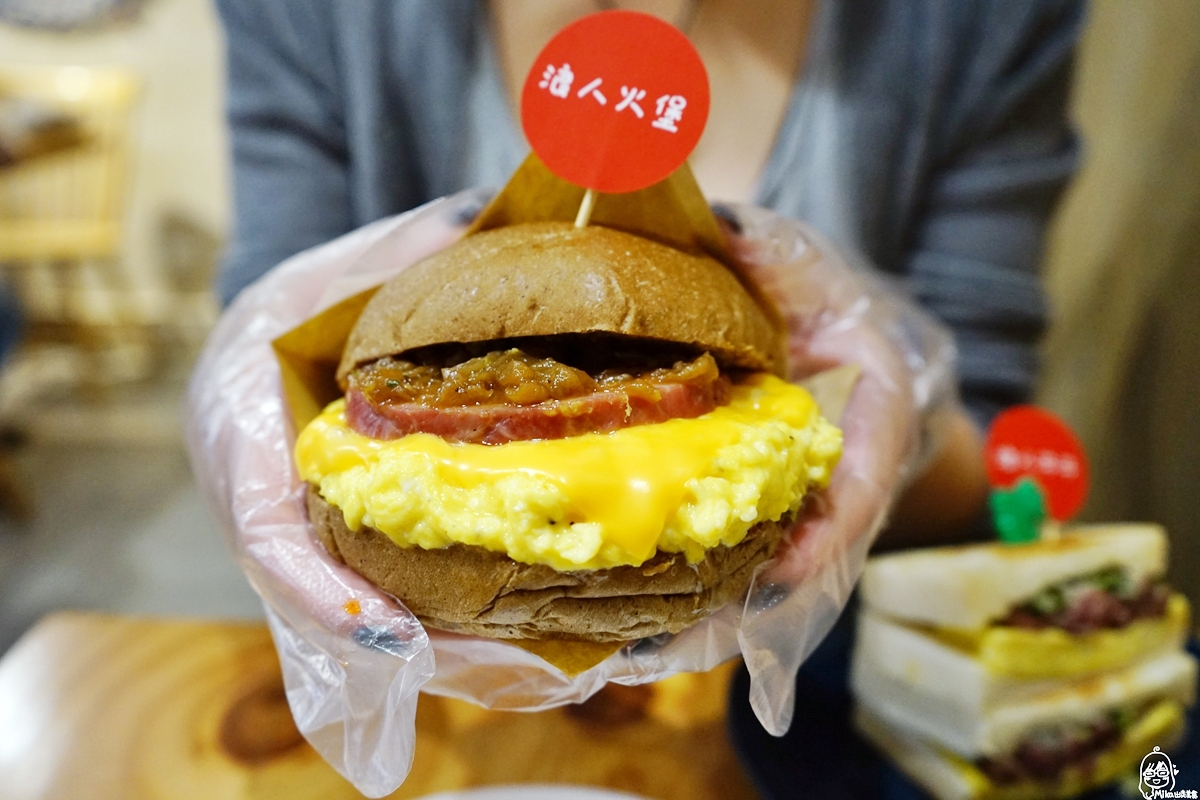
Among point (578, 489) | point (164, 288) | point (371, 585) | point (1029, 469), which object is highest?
point (578, 489)

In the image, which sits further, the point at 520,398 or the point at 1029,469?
the point at 1029,469

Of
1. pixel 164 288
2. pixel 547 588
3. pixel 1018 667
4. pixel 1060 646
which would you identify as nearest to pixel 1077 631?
pixel 1060 646

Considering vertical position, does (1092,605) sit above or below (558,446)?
below

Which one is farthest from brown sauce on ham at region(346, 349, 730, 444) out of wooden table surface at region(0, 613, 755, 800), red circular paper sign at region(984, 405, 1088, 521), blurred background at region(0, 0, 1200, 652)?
blurred background at region(0, 0, 1200, 652)

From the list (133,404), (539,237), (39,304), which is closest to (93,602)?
(133,404)

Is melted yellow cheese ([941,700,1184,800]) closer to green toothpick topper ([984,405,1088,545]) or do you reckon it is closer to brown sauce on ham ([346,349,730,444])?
green toothpick topper ([984,405,1088,545])

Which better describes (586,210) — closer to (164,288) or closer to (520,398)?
(520,398)
